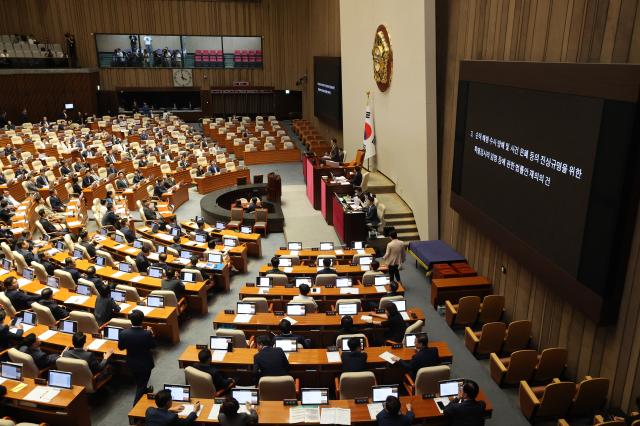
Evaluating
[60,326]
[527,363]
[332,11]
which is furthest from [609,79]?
[332,11]

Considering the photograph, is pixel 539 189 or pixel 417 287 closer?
pixel 539 189

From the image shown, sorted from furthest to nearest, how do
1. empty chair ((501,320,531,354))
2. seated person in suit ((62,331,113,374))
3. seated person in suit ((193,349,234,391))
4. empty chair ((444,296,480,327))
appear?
1. empty chair ((444,296,480,327))
2. empty chair ((501,320,531,354))
3. seated person in suit ((62,331,113,374))
4. seated person in suit ((193,349,234,391))

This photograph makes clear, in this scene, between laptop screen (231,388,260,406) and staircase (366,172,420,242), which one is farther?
staircase (366,172,420,242)

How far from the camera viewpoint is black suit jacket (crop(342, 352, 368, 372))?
259 inches

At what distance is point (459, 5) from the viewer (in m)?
11.0

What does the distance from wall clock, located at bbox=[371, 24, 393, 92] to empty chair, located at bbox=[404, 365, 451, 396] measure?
10.3 metres

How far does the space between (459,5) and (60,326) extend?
9998mm

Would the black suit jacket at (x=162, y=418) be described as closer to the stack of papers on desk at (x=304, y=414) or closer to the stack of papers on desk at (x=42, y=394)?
the stack of papers on desk at (x=304, y=414)

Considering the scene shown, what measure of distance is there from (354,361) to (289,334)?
1.13 meters

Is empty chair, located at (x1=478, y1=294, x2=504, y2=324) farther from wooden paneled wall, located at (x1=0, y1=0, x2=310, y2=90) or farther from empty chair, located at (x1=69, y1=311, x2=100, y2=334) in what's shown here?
wooden paneled wall, located at (x1=0, y1=0, x2=310, y2=90)

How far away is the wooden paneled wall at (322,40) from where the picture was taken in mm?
23500

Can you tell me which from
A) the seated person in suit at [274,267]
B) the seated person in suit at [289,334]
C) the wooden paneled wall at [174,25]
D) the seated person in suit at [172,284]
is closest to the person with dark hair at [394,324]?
the seated person in suit at [289,334]

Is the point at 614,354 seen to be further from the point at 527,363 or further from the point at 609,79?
the point at 609,79

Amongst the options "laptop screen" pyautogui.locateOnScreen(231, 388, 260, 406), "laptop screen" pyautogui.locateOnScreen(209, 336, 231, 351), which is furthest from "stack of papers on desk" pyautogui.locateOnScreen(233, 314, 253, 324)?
"laptop screen" pyautogui.locateOnScreen(231, 388, 260, 406)
